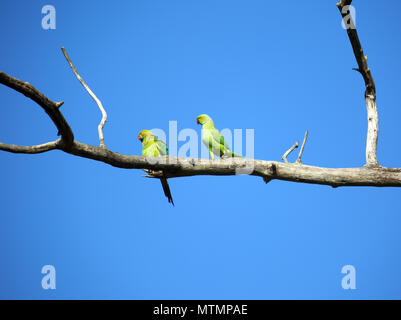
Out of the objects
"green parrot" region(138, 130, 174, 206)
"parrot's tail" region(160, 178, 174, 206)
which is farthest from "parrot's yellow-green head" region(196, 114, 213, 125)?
"parrot's tail" region(160, 178, 174, 206)

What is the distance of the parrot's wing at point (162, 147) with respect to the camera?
7003mm

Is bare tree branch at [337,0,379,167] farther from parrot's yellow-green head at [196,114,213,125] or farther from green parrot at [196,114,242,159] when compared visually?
parrot's yellow-green head at [196,114,213,125]

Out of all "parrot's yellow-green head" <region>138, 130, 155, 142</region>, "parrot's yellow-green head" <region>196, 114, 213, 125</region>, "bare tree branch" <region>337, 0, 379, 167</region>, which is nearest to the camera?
"bare tree branch" <region>337, 0, 379, 167</region>

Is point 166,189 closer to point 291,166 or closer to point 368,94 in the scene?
point 291,166

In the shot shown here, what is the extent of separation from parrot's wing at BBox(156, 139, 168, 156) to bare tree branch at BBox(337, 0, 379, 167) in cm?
372

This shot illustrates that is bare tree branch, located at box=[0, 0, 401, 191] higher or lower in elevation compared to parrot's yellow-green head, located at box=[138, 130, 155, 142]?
lower

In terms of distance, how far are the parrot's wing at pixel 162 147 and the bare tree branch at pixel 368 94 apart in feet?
12.2

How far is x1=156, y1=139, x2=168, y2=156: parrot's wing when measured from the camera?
23.0 feet

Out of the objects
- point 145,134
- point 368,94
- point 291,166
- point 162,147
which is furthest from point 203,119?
point 368,94

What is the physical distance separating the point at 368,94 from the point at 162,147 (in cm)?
383

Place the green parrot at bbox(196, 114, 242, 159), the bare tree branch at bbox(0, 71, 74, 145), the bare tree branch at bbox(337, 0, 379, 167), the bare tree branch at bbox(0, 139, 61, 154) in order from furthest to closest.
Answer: the green parrot at bbox(196, 114, 242, 159) < the bare tree branch at bbox(337, 0, 379, 167) < the bare tree branch at bbox(0, 139, 61, 154) < the bare tree branch at bbox(0, 71, 74, 145)

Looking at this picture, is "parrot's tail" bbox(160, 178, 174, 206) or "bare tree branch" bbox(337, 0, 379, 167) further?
"parrot's tail" bbox(160, 178, 174, 206)
